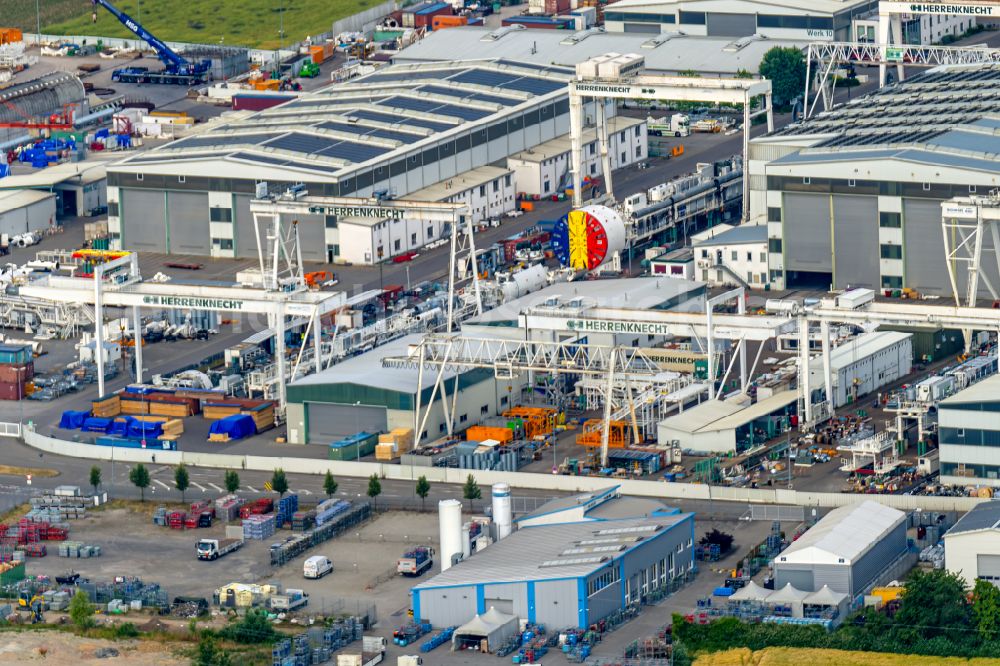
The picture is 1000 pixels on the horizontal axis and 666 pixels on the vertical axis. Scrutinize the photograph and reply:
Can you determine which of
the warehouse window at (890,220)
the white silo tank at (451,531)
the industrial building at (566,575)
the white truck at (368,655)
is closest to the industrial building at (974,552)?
the industrial building at (566,575)

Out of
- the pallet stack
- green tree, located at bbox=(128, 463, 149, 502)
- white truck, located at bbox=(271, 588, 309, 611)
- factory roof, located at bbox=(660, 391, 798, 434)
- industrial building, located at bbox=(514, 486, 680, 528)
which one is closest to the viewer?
white truck, located at bbox=(271, 588, 309, 611)

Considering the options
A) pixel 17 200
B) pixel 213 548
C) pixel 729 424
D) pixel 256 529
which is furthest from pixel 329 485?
pixel 17 200

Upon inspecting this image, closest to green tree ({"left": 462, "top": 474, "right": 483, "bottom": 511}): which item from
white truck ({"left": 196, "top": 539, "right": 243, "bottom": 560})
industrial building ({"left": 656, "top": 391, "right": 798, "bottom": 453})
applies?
white truck ({"left": 196, "top": 539, "right": 243, "bottom": 560})

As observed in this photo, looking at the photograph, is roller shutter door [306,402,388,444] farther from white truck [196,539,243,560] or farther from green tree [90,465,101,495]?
white truck [196,539,243,560]

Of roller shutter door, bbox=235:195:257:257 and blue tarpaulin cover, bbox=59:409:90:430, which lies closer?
blue tarpaulin cover, bbox=59:409:90:430

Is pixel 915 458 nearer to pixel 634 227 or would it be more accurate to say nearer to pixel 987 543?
pixel 987 543

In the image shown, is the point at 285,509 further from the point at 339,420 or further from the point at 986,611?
the point at 986,611

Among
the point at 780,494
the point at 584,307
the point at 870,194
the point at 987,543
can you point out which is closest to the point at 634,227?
the point at 870,194
